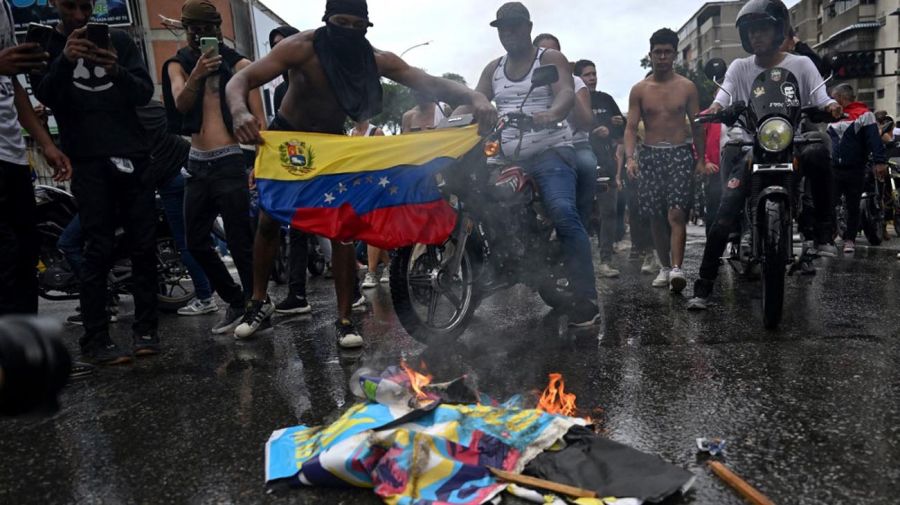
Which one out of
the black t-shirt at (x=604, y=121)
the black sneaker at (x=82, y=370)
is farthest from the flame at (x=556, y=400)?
the black t-shirt at (x=604, y=121)

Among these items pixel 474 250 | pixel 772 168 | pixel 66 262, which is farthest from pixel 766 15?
pixel 66 262

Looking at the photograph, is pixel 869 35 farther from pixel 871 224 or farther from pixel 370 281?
pixel 370 281

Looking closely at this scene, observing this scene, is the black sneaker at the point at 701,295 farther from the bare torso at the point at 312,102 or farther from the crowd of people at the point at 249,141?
the bare torso at the point at 312,102

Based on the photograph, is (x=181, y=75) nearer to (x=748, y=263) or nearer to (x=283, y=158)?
(x=283, y=158)

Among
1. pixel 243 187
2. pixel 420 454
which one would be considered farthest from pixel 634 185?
pixel 420 454

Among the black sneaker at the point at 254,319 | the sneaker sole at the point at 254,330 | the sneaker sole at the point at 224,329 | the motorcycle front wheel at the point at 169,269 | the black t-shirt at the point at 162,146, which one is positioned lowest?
the sneaker sole at the point at 224,329

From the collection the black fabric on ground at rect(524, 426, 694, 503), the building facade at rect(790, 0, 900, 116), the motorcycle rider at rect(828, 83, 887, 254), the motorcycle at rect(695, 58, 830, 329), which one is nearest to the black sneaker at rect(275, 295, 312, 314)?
the motorcycle at rect(695, 58, 830, 329)

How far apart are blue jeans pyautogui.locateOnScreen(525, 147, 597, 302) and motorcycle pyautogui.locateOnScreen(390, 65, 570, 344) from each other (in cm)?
10

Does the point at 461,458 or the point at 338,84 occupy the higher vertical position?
the point at 338,84

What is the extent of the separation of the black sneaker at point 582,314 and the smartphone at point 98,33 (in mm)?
3102

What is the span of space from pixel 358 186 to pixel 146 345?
1653 mm

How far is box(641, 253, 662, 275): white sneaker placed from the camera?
7.19 m

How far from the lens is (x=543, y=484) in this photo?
2.16 meters

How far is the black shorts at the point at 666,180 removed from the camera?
616cm
